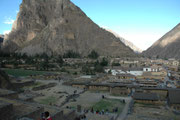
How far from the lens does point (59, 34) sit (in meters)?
124

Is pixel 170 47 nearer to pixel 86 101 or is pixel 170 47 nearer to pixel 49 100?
pixel 86 101

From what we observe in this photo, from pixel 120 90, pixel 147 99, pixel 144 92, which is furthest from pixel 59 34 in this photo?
pixel 147 99

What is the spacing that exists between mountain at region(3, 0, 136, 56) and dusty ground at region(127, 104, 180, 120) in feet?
278

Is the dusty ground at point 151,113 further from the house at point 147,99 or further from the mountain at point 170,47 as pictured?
the mountain at point 170,47

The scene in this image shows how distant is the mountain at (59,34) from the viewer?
117 metres

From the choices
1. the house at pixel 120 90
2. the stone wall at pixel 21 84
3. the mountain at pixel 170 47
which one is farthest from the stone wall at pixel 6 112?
the mountain at pixel 170 47

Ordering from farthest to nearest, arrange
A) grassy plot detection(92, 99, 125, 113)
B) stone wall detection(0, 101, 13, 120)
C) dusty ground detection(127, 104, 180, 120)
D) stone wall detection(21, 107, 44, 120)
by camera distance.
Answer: grassy plot detection(92, 99, 125, 113)
dusty ground detection(127, 104, 180, 120)
stone wall detection(21, 107, 44, 120)
stone wall detection(0, 101, 13, 120)

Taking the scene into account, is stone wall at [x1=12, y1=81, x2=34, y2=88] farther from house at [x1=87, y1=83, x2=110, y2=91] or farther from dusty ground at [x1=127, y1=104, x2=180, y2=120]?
dusty ground at [x1=127, y1=104, x2=180, y2=120]

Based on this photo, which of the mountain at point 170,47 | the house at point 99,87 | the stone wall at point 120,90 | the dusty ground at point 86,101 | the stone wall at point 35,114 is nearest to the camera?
the stone wall at point 35,114

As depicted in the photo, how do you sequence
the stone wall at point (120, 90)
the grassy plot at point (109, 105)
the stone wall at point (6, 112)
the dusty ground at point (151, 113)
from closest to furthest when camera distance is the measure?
the stone wall at point (6, 112)
the dusty ground at point (151, 113)
the grassy plot at point (109, 105)
the stone wall at point (120, 90)

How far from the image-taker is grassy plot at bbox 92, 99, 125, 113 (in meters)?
20.0

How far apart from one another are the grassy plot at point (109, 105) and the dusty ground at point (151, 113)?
184cm

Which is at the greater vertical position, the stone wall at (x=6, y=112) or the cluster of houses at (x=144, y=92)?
the stone wall at (x=6, y=112)

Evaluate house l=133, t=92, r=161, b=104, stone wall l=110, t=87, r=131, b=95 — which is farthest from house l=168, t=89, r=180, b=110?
stone wall l=110, t=87, r=131, b=95
